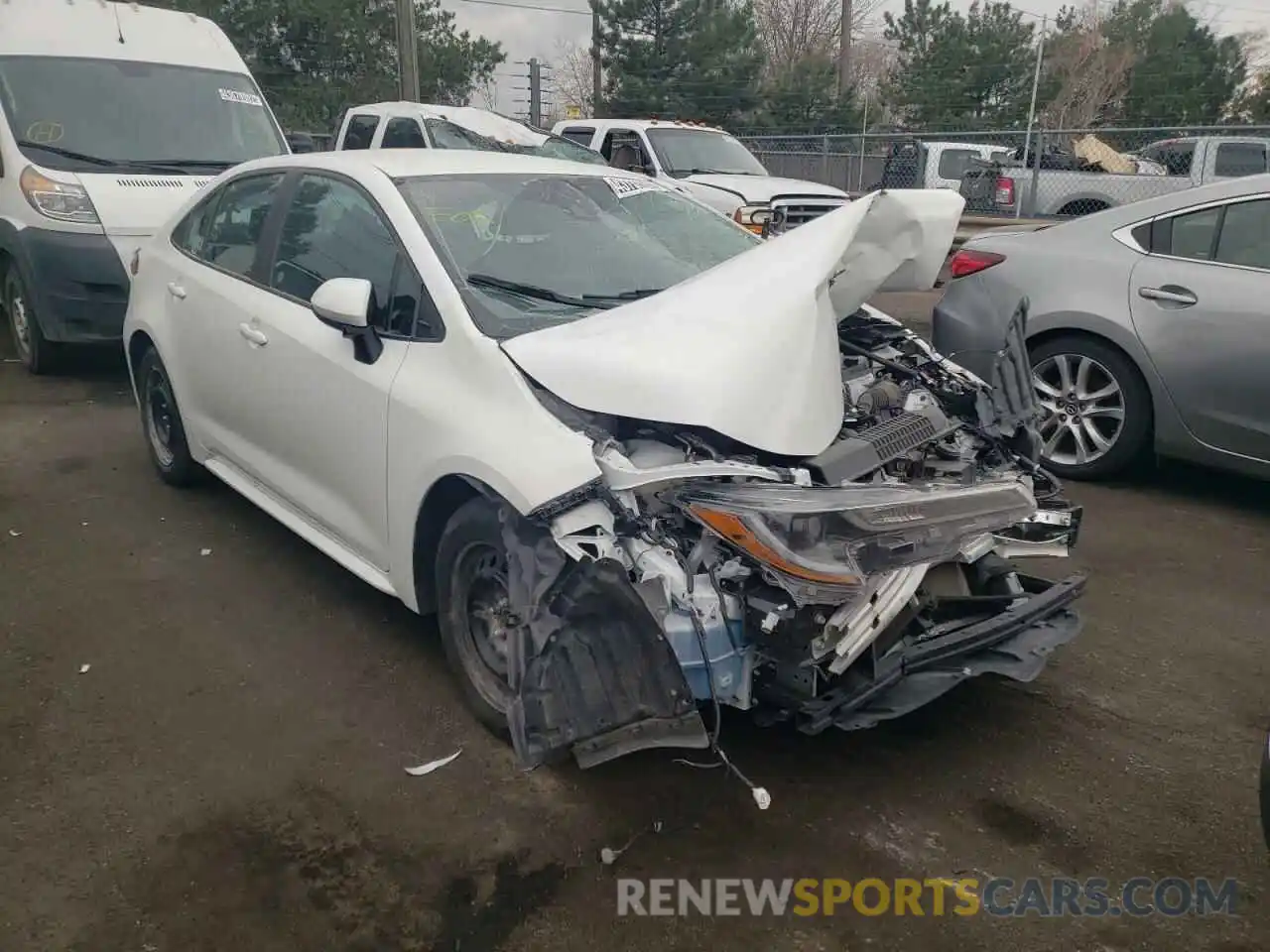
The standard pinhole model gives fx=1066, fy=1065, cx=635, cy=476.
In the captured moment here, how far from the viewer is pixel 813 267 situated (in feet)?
10.8

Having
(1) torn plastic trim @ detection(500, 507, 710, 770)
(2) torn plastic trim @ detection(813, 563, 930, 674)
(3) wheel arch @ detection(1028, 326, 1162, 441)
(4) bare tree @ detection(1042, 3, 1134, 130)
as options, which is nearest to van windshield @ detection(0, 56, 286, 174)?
(3) wheel arch @ detection(1028, 326, 1162, 441)

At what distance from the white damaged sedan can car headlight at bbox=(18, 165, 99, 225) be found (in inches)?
144

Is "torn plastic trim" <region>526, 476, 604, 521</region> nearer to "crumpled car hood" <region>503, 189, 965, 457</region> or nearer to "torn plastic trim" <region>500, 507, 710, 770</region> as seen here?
"torn plastic trim" <region>500, 507, 710, 770</region>

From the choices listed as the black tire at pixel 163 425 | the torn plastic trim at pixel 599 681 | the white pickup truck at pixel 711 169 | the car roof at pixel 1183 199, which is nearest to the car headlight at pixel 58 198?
the black tire at pixel 163 425

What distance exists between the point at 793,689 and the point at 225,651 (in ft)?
7.27

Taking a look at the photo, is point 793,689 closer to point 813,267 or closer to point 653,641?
point 653,641

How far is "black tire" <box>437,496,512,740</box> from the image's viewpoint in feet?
10.5

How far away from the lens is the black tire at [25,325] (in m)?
7.77

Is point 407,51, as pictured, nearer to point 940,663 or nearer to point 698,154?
point 698,154

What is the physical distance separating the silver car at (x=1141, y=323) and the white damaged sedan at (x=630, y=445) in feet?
4.07

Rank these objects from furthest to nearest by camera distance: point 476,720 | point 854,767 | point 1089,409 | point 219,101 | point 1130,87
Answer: point 1130,87, point 219,101, point 1089,409, point 476,720, point 854,767

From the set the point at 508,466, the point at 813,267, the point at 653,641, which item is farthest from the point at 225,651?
the point at 813,267

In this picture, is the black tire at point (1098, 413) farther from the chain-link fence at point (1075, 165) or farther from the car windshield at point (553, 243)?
the chain-link fence at point (1075, 165)

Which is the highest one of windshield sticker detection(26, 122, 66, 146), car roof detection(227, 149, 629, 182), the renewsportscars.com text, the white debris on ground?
windshield sticker detection(26, 122, 66, 146)
